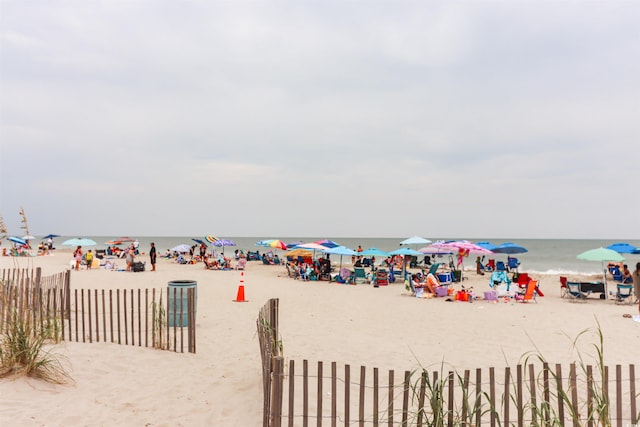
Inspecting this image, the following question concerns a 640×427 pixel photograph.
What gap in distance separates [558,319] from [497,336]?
3449 millimetres

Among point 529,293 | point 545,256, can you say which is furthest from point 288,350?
point 545,256

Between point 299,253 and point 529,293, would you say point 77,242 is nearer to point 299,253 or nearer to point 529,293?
point 299,253

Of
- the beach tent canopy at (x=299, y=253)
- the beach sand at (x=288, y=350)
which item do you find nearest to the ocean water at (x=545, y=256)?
the beach tent canopy at (x=299, y=253)

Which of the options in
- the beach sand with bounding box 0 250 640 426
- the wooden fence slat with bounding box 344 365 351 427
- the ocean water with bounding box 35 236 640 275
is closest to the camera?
the wooden fence slat with bounding box 344 365 351 427

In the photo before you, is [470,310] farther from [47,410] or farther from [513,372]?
[47,410]

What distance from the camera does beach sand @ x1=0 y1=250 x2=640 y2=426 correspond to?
489 cm

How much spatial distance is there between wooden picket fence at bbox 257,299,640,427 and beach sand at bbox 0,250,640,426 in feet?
2.06

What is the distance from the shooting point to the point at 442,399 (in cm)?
341

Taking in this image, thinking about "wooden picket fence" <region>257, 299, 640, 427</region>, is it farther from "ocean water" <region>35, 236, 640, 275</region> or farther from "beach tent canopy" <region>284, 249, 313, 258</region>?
"ocean water" <region>35, 236, 640, 275</region>

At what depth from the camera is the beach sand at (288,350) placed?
489 centimetres

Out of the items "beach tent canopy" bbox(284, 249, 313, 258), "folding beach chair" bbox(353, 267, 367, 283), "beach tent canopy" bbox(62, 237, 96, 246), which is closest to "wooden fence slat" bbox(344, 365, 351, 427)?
"folding beach chair" bbox(353, 267, 367, 283)

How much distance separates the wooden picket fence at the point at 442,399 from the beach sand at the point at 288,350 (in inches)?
24.7

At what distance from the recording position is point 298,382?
5.92 metres

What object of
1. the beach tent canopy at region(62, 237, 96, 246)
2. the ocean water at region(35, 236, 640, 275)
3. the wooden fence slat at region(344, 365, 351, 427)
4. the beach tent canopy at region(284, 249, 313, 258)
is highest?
the beach tent canopy at region(62, 237, 96, 246)
